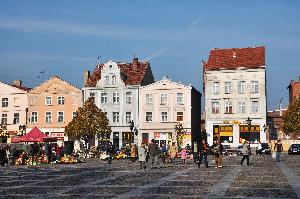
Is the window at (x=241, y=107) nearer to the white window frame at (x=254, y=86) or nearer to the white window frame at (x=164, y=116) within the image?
the white window frame at (x=254, y=86)

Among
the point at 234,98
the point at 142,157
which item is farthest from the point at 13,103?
the point at 142,157

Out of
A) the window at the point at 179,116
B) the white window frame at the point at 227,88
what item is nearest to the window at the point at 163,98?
the window at the point at 179,116

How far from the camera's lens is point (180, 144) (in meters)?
64.3

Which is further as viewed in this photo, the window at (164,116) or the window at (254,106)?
the window at (164,116)

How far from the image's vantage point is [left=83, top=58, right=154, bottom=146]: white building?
66.6m

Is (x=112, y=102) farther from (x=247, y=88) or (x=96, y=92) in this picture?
(x=247, y=88)

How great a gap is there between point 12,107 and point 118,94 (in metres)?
15.5

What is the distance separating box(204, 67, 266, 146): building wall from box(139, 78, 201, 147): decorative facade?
2547 millimetres

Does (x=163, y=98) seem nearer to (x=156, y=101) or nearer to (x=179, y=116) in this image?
(x=156, y=101)

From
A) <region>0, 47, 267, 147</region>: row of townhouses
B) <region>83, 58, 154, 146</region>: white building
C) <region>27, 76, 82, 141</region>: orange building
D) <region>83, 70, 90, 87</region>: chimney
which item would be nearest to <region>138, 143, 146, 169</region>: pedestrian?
<region>0, 47, 267, 147</region>: row of townhouses

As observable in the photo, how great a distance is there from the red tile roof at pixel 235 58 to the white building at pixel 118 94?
9.80 meters

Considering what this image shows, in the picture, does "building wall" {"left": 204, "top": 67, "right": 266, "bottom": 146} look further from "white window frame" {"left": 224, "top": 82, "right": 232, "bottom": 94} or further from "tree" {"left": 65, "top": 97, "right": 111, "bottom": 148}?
"tree" {"left": 65, "top": 97, "right": 111, "bottom": 148}

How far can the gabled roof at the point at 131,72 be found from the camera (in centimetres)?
6812

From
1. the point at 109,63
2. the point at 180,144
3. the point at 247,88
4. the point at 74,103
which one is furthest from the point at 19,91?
the point at 247,88
